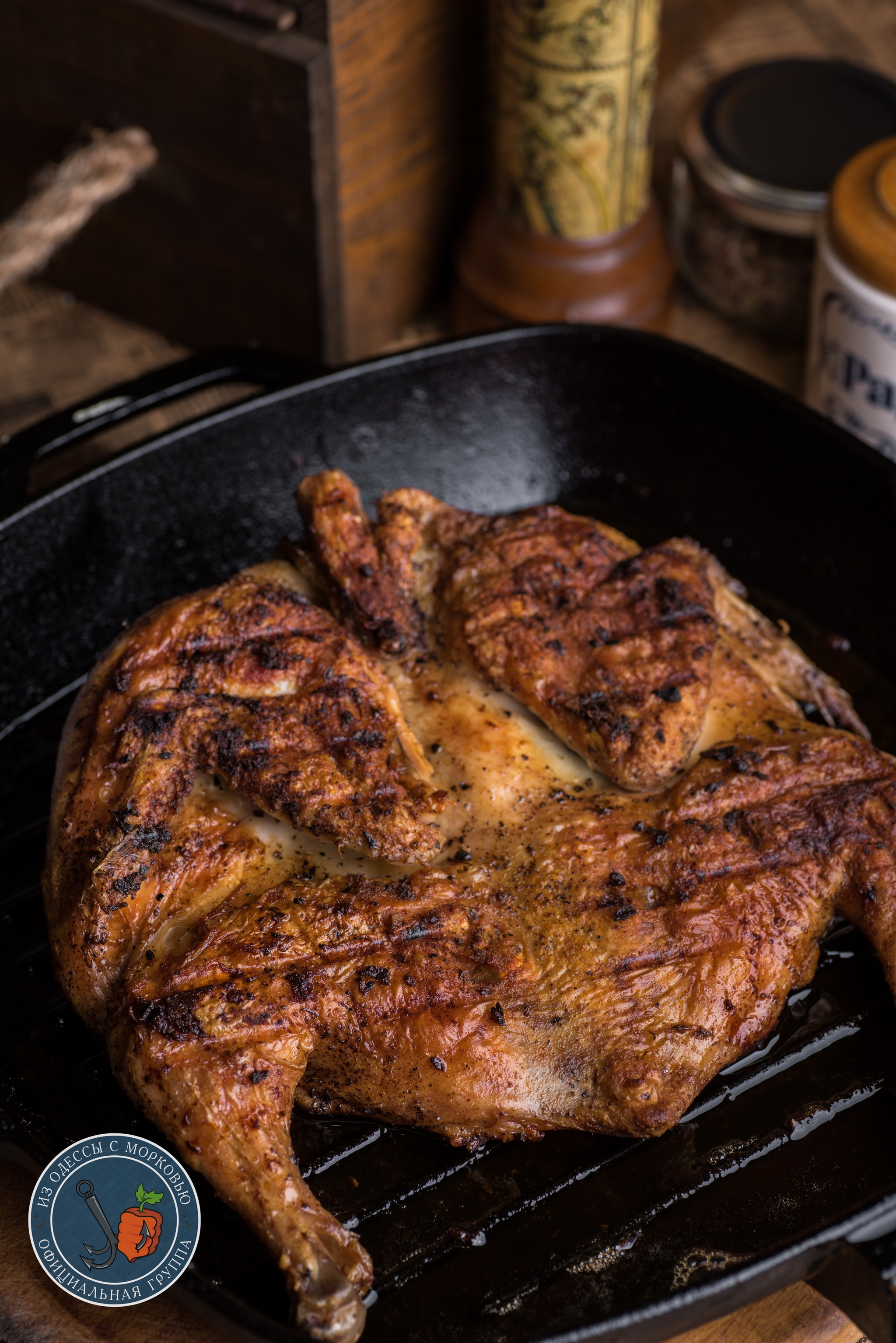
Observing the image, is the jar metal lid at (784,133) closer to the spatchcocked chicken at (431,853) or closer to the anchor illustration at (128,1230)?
the spatchcocked chicken at (431,853)

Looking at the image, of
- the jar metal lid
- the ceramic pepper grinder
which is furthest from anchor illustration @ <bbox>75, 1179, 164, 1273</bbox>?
the jar metal lid

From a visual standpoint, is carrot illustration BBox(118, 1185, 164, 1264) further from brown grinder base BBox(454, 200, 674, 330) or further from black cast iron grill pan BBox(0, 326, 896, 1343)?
brown grinder base BBox(454, 200, 674, 330)

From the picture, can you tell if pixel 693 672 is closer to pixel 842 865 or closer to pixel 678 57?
pixel 842 865

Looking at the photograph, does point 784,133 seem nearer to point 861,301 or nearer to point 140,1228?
point 861,301

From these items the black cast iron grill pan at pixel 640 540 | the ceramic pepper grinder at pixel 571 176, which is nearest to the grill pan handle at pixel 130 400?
the black cast iron grill pan at pixel 640 540

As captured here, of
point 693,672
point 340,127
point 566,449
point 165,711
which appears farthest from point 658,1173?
point 340,127

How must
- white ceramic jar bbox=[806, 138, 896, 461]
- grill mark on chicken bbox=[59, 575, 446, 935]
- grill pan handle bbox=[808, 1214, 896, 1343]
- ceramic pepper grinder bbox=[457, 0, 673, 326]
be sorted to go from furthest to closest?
ceramic pepper grinder bbox=[457, 0, 673, 326] < white ceramic jar bbox=[806, 138, 896, 461] < grill mark on chicken bbox=[59, 575, 446, 935] < grill pan handle bbox=[808, 1214, 896, 1343]
